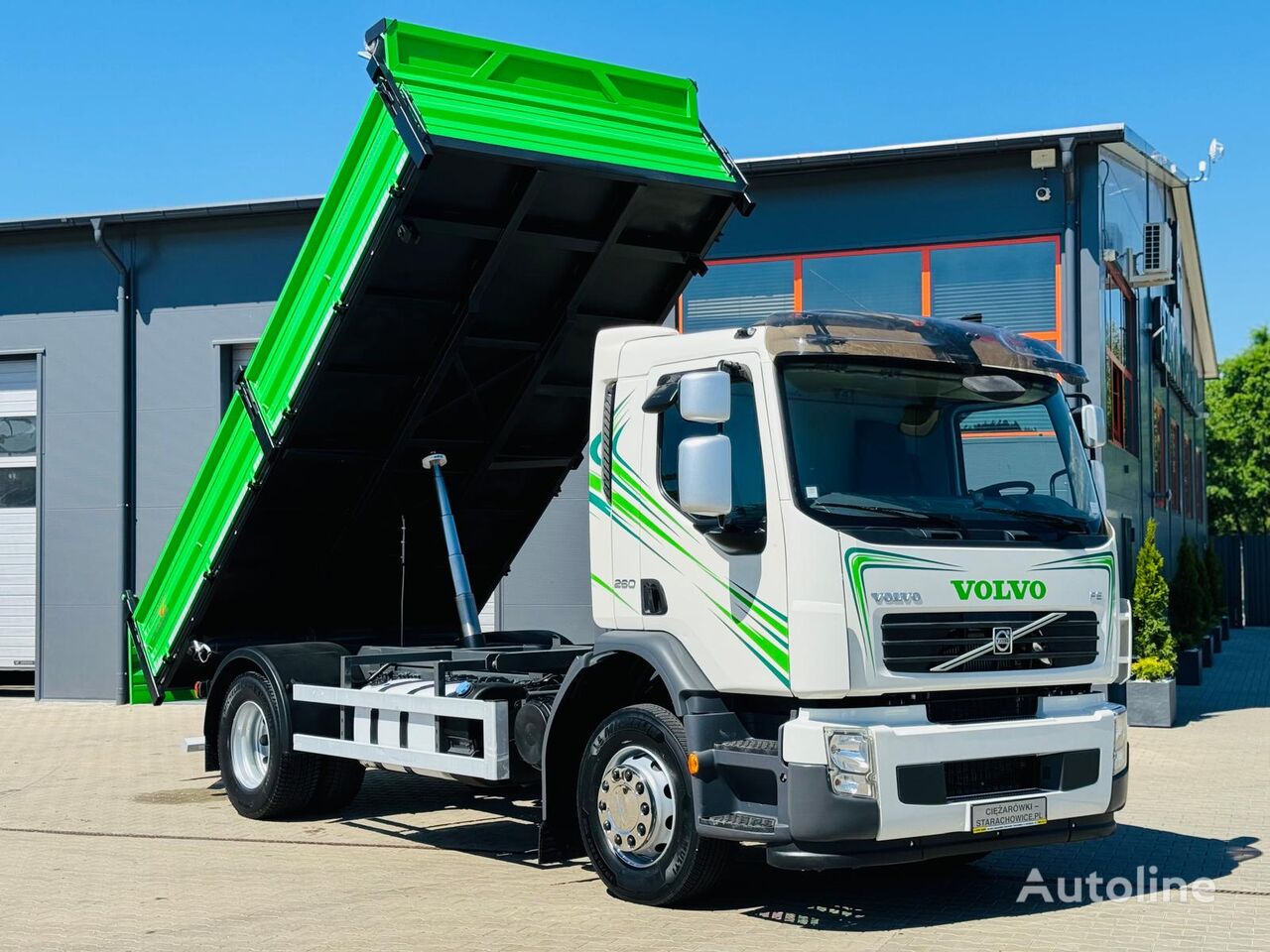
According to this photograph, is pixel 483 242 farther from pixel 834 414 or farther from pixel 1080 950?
pixel 1080 950

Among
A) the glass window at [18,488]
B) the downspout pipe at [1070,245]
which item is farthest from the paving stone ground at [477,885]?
the glass window at [18,488]

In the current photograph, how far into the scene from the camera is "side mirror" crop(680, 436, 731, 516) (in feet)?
21.9

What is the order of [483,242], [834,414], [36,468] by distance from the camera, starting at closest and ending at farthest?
[834,414], [483,242], [36,468]

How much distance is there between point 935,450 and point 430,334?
3376mm

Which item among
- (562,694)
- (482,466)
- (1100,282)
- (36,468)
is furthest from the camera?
(36,468)

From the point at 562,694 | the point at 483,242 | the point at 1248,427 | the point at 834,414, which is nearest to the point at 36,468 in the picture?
the point at 483,242

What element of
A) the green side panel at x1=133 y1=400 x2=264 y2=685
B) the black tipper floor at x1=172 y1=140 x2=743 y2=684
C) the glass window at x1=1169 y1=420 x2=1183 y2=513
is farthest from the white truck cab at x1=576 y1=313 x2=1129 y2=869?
the glass window at x1=1169 y1=420 x2=1183 y2=513

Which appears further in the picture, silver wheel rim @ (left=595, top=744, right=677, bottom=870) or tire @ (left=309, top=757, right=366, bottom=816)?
tire @ (left=309, top=757, right=366, bottom=816)

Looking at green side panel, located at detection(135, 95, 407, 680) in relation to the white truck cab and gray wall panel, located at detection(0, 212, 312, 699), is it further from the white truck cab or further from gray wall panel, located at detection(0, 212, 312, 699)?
gray wall panel, located at detection(0, 212, 312, 699)

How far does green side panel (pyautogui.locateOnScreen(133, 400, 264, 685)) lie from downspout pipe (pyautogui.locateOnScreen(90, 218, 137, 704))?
328 inches

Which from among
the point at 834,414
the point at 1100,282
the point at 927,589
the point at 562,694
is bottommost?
the point at 562,694

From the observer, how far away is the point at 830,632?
6.53 m

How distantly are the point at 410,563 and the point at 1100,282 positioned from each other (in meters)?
8.15

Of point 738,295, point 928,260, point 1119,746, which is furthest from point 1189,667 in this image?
point 1119,746
